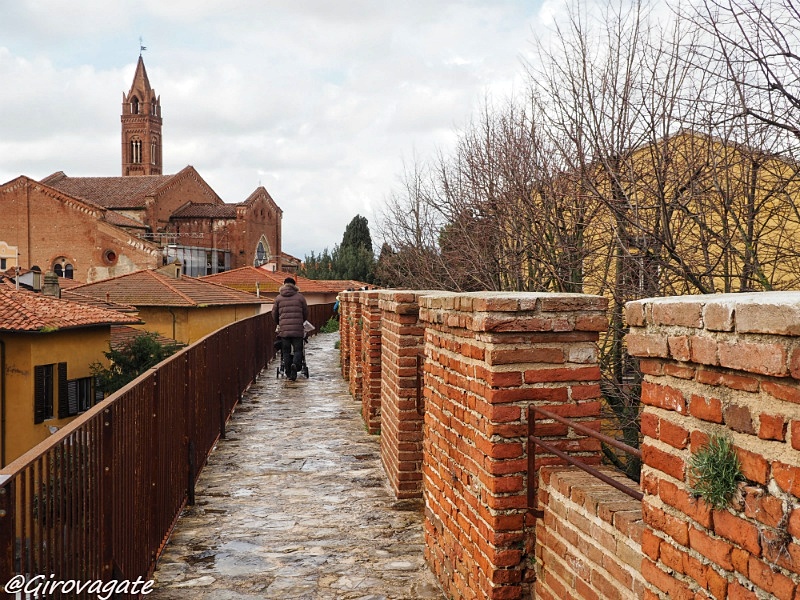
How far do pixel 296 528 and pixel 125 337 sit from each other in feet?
70.5

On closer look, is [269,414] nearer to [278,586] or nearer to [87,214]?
[278,586]

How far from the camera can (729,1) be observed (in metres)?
6.82

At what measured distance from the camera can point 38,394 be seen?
2025cm

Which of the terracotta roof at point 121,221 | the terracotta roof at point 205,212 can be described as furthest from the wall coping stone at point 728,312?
the terracotta roof at point 205,212

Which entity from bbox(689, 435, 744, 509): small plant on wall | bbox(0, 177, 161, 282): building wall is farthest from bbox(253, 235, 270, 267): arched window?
bbox(689, 435, 744, 509): small plant on wall

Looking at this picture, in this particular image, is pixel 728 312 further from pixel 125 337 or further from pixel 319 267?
pixel 319 267

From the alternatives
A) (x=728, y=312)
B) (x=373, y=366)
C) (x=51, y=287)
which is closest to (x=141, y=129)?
(x=51, y=287)

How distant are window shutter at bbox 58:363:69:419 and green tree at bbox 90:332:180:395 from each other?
129 cm

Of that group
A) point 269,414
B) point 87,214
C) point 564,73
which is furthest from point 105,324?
point 87,214

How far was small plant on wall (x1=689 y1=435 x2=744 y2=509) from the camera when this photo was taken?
188 centimetres

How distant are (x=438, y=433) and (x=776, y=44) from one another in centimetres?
438

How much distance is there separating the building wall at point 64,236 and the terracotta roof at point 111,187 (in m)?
8.48

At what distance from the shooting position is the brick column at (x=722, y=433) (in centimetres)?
171

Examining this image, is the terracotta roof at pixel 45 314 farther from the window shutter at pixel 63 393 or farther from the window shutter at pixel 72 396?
the window shutter at pixel 72 396
